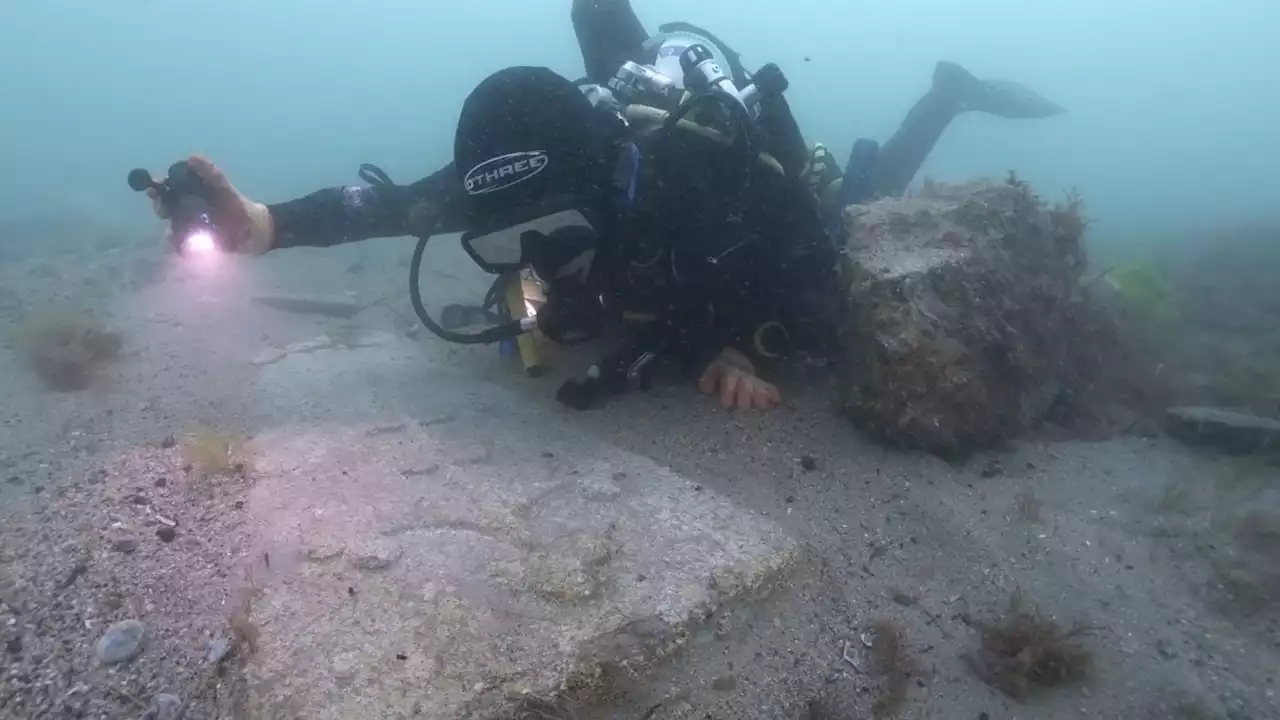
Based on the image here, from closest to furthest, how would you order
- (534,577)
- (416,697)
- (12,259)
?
(416,697) < (534,577) < (12,259)

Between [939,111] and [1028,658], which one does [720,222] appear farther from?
[939,111]

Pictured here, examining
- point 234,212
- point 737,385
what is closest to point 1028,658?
point 737,385

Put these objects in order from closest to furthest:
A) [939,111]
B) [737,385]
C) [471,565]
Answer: [471,565] < [737,385] < [939,111]

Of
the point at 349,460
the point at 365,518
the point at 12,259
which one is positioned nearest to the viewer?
the point at 365,518

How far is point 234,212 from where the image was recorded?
4.41 metres

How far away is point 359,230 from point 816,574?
3.87m

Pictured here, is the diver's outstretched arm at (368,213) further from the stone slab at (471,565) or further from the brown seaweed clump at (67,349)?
the brown seaweed clump at (67,349)

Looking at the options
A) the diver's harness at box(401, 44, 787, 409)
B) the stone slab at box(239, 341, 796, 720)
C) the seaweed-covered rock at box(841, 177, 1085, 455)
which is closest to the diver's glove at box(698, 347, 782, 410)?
the diver's harness at box(401, 44, 787, 409)

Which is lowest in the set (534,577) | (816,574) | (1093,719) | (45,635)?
(1093,719)

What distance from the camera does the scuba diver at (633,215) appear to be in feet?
14.3

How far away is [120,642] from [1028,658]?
3.83m

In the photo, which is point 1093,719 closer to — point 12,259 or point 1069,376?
point 1069,376

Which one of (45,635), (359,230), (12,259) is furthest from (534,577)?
(12,259)

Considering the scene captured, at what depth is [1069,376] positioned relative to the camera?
5441mm
